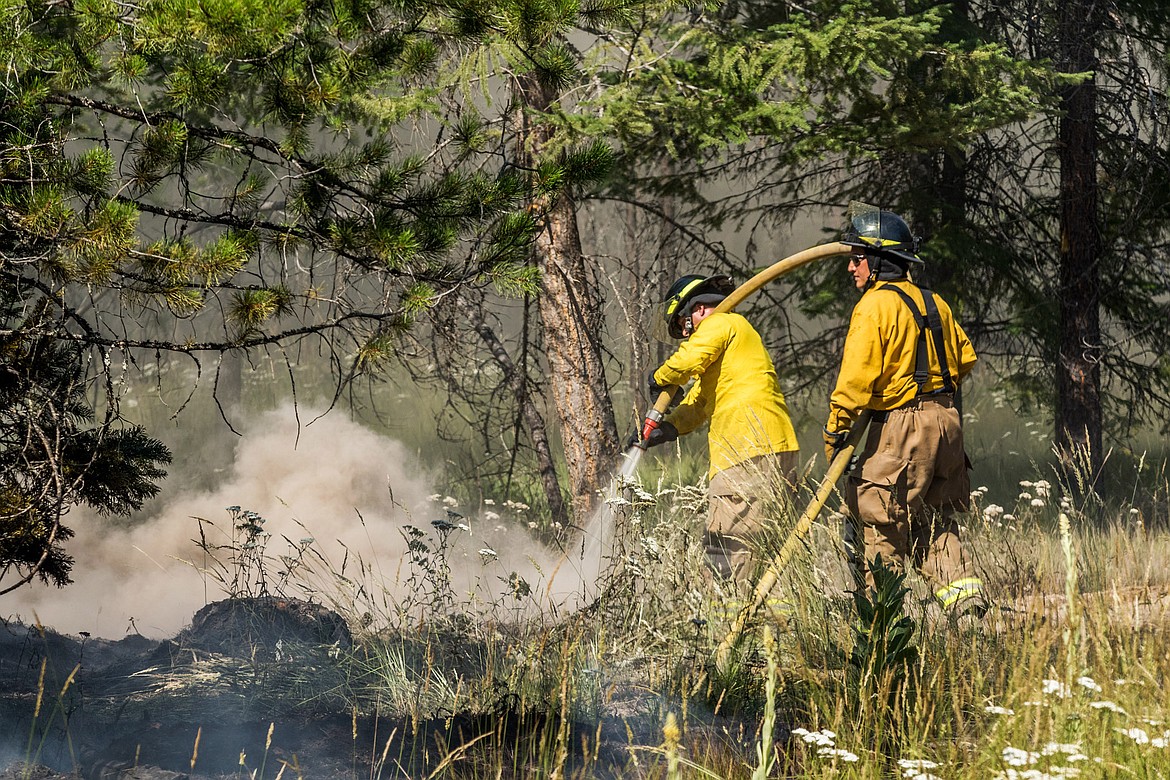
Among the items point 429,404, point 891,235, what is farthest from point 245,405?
point 891,235

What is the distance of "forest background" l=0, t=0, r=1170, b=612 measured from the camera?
4027 millimetres

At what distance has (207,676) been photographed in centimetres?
472

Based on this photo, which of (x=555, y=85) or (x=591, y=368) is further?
(x=591, y=368)

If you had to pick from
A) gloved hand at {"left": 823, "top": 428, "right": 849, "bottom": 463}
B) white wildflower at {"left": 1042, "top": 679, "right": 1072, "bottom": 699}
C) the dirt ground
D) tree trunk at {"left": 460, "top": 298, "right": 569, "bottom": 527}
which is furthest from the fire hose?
tree trunk at {"left": 460, "top": 298, "right": 569, "bottom": 527}

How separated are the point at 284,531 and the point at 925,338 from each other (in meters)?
9.13

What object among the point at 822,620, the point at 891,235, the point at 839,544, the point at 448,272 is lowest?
the point at 822,620

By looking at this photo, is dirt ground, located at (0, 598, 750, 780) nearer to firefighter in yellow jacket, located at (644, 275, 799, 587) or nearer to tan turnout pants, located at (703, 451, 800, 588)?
tan turnout pants, located at (703, 451, 800, 588)

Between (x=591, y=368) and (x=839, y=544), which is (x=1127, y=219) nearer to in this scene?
(x=591, y=368)

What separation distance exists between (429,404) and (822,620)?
12793 millimetres

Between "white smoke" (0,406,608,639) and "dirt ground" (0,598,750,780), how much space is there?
3.37 m

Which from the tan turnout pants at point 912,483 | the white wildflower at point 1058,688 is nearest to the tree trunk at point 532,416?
the tan turnout pants at point 912,483

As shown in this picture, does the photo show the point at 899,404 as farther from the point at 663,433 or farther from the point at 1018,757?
the point at 1018,757

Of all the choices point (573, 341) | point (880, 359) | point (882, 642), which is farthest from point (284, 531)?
point (882, 642)

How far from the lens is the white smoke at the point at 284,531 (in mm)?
9805
